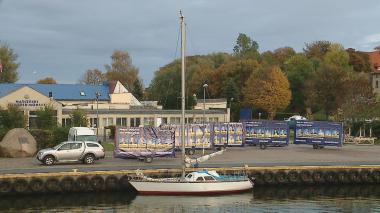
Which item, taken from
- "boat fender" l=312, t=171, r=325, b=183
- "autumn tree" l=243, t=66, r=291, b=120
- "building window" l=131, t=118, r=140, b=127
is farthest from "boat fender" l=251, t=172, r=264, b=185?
"autumn tree" l=243, t=66, r=291, b=120

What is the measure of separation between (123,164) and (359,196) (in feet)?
57.1

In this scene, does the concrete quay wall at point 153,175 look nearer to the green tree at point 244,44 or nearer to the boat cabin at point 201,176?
the boat cabin at point 201,176

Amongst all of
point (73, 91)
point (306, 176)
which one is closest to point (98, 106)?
point (73, 91)

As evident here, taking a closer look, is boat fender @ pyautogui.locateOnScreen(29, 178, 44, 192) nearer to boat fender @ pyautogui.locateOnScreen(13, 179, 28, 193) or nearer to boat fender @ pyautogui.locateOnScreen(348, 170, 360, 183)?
boat fender @ pyautogui.locateOnScreen(13, 179, 28, 193)

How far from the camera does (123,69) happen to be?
14588 centimetres

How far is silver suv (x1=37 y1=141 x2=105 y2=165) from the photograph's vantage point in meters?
43.5

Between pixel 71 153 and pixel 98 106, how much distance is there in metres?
51.3

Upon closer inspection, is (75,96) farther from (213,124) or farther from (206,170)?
(206,170)

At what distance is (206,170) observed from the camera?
1544 inches

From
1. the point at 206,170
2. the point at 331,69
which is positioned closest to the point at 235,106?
the point at 331,69

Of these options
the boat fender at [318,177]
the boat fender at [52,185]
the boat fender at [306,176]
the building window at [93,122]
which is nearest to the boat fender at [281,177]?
the boat fender at [306,176]

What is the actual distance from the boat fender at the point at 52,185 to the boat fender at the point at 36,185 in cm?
32

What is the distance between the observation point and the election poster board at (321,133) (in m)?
58.5

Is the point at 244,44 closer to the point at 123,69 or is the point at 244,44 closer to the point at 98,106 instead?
the point at 123,69
